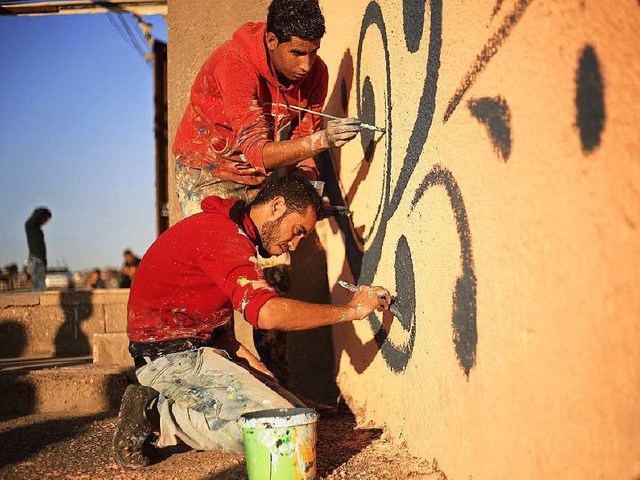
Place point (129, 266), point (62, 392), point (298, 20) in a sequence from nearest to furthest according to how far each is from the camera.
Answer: point (298, 20) → point (62, 392) → point (129, 266)

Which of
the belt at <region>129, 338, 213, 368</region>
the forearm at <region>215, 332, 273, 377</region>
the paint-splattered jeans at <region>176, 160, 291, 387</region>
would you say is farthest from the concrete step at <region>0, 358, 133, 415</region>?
the belt at <region>129, 338, 213, 368</region>

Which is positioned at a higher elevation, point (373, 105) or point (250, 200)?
point (373, 105)

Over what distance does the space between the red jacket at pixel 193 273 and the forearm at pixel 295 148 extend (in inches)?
11.3

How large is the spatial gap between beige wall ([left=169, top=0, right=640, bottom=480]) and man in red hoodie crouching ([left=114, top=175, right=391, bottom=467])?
1.27 ft

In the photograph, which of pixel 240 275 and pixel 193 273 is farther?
pixel 193 273

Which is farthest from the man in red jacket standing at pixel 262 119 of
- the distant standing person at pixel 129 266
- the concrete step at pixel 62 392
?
the distant standing person at pixel 129 266

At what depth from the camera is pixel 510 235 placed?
5.76ft

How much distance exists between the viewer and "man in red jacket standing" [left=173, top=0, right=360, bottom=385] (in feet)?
9.61

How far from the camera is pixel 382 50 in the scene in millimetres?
3041

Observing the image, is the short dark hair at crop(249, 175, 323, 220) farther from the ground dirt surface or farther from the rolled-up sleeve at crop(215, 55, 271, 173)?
the ground dirt surface

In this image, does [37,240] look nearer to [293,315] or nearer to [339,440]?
[339,440]

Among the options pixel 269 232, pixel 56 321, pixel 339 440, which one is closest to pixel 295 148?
pixel 269 232

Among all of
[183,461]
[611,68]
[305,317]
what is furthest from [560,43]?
[183,461]

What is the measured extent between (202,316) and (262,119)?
892 millimetres
